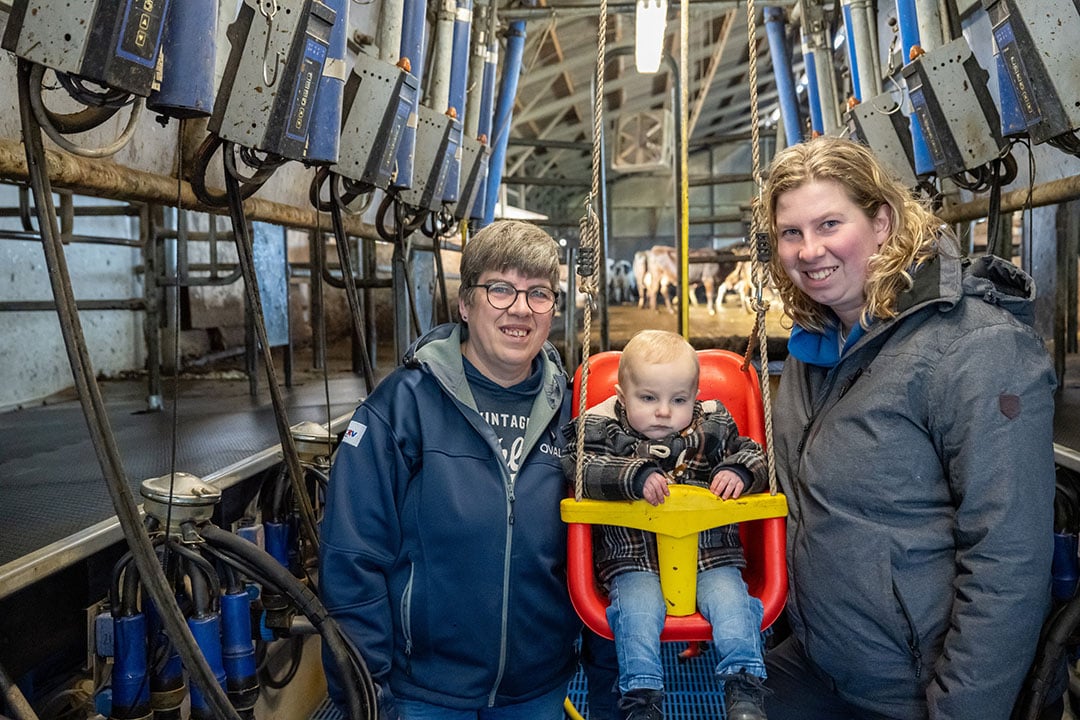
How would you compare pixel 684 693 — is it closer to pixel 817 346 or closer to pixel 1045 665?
pixel 1045 665

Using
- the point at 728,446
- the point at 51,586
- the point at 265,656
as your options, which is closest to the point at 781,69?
the point at 728,446

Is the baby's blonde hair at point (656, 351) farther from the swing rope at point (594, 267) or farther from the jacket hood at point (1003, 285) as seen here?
the jacket hood at point (1003, 285)

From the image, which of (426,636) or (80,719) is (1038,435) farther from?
(80,719)

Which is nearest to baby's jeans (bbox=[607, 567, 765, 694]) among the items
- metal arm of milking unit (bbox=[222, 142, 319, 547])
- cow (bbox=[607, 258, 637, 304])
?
metal arm of milking unit (bbox=[222, 142, 319, 547])

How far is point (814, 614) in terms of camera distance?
4.40 feet

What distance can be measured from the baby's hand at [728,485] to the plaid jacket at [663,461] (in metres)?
0.02

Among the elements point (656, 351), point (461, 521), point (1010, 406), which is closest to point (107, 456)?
point (461, 521)

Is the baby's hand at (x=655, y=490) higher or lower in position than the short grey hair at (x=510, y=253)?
lower

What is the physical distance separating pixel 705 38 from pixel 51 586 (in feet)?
35.8

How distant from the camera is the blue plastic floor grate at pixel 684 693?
2.36 metres

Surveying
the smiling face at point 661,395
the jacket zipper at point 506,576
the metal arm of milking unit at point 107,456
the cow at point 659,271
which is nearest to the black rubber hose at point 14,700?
the metal arm of milking unit at point 107,456

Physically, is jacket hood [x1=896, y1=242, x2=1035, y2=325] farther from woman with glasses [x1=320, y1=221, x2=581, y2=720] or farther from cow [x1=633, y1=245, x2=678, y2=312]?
cow [x1=633, y1=245, x2=678, y2=312]

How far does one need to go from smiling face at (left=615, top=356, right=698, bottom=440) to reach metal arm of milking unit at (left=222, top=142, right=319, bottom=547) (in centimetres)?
81

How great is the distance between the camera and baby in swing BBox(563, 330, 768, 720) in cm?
135
